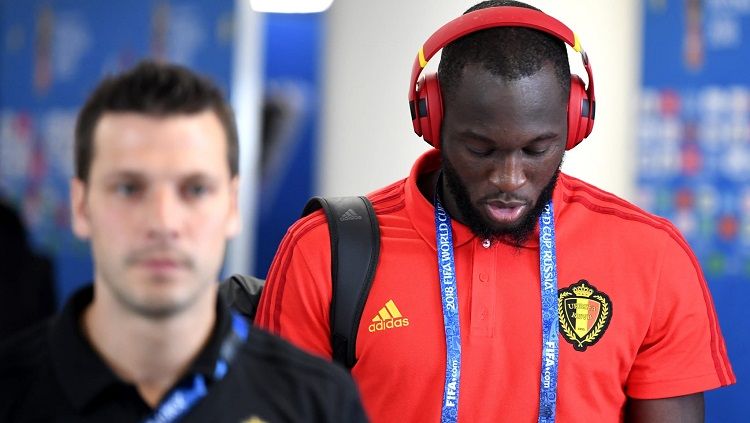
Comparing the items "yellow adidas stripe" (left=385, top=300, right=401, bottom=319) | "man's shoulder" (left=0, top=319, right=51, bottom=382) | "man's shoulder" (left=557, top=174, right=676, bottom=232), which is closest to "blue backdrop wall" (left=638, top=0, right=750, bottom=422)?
"man's shoulder" (left=557, top=174, right=676, bottom=232)

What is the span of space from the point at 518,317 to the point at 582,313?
0.45 ft

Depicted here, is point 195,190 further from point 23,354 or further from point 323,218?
point 323,218

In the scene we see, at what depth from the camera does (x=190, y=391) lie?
1424 millimetres

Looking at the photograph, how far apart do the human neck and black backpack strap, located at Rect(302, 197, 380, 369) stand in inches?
24.7

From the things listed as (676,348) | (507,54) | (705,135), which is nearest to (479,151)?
(507,54)

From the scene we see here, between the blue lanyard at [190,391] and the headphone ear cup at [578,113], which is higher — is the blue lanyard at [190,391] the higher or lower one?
the lower one

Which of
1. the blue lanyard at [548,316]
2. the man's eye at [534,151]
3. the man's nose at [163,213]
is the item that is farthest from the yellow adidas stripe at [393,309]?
the man's nose at [163,213]

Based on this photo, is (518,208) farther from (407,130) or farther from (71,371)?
(407,130)

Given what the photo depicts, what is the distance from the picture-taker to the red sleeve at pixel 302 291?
207 cm

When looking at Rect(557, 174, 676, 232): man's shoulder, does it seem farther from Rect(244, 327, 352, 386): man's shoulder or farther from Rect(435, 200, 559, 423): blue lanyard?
Rect(244, 327, 352, 386): man's shoulder

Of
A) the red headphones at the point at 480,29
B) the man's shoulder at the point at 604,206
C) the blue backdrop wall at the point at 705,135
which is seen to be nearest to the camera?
the red headphones at the point at 480,29

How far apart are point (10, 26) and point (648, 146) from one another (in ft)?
12.3

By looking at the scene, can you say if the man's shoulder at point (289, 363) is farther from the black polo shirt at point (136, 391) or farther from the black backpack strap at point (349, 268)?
the black backpack strap at point (349, 268)

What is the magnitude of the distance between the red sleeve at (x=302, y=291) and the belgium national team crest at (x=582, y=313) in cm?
50
